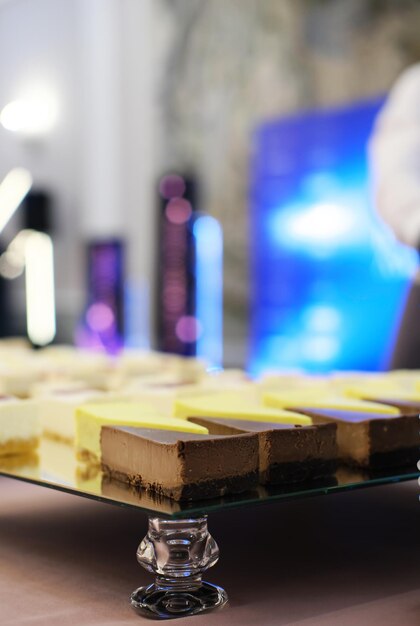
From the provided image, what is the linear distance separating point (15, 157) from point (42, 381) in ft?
23.2

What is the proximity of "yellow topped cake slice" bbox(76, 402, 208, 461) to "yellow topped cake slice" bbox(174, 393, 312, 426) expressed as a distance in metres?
0.08

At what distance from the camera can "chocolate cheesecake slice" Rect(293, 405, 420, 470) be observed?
1.46 meters

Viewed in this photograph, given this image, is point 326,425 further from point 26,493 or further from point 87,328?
point 87,328

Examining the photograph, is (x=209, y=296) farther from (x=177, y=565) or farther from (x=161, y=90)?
(x=177, y=565)

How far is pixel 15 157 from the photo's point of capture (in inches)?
357

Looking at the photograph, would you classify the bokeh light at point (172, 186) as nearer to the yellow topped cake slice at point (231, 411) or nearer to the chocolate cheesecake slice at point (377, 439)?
the yellow topped cake slice at point (231, 411)

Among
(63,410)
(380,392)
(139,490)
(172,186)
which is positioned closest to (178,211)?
(172,186)

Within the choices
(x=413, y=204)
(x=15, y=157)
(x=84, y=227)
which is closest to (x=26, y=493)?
(x=413, y=204)

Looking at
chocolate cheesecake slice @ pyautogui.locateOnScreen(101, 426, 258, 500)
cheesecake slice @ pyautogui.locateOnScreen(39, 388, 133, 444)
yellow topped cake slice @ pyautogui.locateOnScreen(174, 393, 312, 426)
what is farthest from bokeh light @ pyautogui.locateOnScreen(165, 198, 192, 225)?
chocolate cheesecake slice @ pyautogui.locateOnScreen(101, 426, 258, 500)

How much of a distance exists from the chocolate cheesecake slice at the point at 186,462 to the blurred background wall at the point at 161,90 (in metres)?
4.98

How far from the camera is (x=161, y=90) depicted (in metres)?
7.59

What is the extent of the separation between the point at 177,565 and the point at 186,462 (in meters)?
0.14

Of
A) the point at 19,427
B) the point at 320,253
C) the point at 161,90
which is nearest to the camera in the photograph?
the point at 19,427

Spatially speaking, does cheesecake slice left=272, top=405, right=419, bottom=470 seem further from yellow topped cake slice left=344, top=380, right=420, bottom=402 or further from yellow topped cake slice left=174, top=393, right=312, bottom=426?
yellow topped cake slice left=344, top=380, right=420, bottom=402
